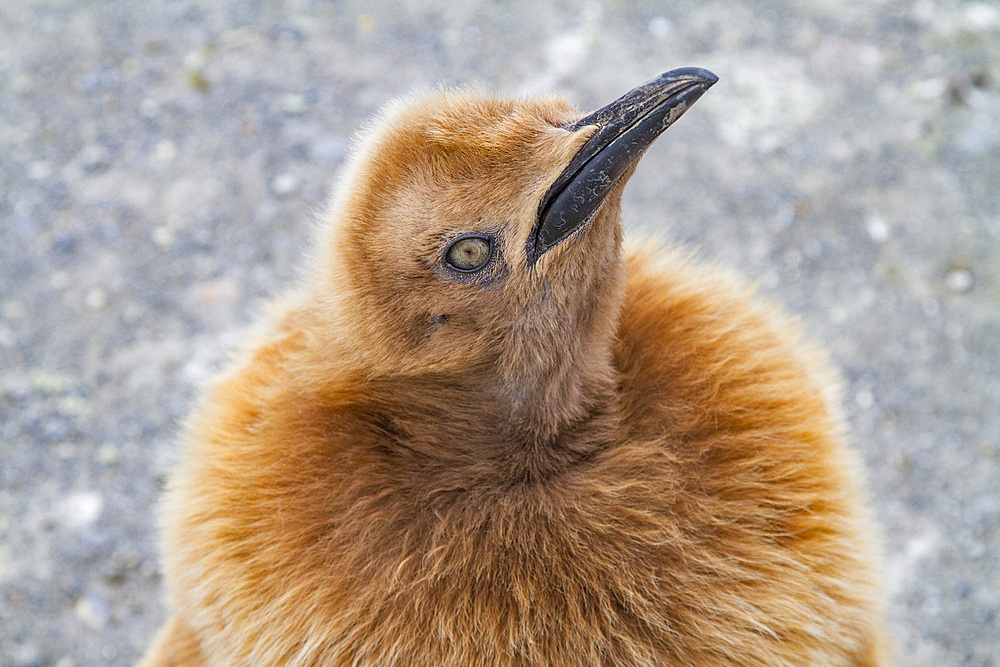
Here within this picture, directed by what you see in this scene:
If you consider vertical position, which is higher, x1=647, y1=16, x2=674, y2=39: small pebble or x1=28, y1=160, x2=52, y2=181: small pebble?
x1=647, y1=16, x2=674, y2=39: small pebble

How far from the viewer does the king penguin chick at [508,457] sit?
156 centimetres

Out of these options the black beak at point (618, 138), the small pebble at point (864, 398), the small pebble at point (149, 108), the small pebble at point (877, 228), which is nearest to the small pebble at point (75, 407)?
the small pebble at point (149, 108)

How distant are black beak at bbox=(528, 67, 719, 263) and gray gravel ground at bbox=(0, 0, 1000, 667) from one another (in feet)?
4.77

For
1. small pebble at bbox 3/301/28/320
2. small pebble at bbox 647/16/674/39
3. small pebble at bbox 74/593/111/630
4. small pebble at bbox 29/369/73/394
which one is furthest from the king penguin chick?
small pebble at bbox 647/16/674/39

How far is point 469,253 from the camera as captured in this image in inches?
61.3

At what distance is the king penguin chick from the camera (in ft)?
5.11

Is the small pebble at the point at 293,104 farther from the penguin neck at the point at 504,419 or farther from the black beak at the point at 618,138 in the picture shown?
the black beak at the point at 618,138

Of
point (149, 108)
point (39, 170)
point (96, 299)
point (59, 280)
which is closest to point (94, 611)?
point (96, 299)

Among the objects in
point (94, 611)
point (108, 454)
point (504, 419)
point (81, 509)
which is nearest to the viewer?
point (504, 419)

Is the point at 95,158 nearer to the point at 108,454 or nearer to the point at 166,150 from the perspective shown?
Result: the point at 166,150

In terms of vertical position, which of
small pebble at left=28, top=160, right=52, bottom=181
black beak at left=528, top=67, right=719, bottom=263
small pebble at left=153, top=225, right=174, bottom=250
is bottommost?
small pebble at left=28, top=160, right=52, bottom=181

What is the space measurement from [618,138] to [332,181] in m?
2.23

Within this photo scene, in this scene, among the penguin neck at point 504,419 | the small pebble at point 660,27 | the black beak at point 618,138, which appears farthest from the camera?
the small pebble at point 660,27

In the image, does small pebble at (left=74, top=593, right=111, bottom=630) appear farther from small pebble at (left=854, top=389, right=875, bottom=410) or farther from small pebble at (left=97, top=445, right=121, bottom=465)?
small pebble at (left=854, top=389, right=875, bottom=410)
